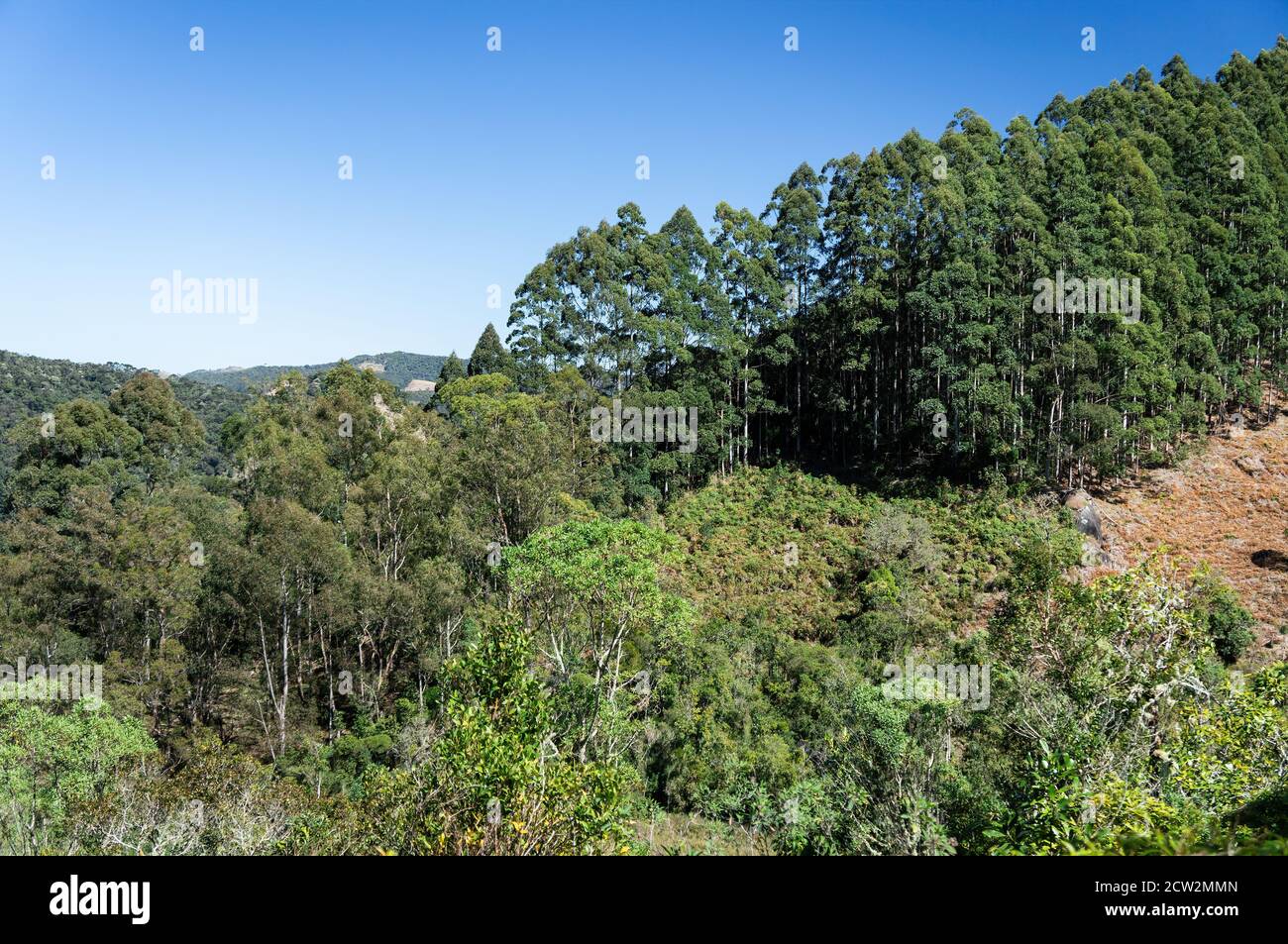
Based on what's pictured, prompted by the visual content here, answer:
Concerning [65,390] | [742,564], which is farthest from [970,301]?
[65,390]

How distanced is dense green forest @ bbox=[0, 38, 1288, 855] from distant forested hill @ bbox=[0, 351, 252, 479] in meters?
31.5

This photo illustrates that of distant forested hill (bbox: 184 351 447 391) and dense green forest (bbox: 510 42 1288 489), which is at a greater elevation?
distant forested hill (bbox: 184 351 447 391)

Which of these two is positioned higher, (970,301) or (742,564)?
(970,301)

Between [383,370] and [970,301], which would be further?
[383,370]

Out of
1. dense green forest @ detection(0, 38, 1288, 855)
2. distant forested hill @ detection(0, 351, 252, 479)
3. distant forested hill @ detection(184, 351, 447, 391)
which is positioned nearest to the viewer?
dense green forest @ detection(0, 38, 1288, 855)

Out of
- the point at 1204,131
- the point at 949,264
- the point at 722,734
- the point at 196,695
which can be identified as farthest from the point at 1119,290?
the point at 196,695

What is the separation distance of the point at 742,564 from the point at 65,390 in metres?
76.7

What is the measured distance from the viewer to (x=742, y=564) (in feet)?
95.7

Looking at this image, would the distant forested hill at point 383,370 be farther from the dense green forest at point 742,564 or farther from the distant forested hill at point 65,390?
the dense green forest at point 742,564

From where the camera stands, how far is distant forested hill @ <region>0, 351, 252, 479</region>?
6744 cm

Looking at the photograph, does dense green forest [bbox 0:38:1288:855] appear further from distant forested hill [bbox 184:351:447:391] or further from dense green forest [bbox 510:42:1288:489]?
distant forested hill [bbox 184:351:447:391]

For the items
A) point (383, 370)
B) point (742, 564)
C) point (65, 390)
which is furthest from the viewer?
point (383, 370)

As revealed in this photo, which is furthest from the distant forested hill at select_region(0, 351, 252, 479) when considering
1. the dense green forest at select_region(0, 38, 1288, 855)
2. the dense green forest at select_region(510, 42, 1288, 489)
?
the dense green forest at select_region(510, 42, 1288, 489)

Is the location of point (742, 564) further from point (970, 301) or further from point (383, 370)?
point (383, 370)
